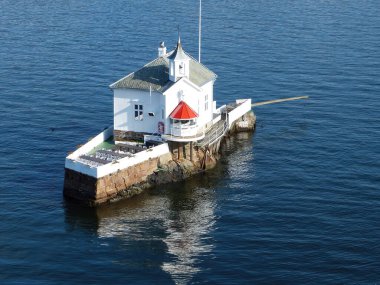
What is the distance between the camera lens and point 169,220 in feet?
245

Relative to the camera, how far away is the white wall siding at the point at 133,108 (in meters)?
84.6

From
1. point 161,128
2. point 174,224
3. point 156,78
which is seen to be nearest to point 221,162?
point 161,128

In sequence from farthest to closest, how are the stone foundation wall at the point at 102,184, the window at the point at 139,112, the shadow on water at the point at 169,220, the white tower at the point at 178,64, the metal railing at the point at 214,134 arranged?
the metal railing at the point at 214,134 < the window at the point at 139,112 < the white tower at the point at 178,64 < the stone foundation wall at the point at 102,184 < the shadow on water at the point at 169,220

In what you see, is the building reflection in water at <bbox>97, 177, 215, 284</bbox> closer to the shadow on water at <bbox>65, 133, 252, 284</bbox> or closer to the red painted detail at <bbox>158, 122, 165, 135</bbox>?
the shadow on water at <bbox>65, 133, 252, 284</bbox>

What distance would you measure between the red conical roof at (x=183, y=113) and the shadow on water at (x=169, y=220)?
581 centimetres

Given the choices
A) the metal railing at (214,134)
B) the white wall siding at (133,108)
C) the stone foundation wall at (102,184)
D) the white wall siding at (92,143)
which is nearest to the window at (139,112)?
the white wall siding at (133,108)

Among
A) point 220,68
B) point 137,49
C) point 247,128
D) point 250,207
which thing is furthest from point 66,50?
point 250,207

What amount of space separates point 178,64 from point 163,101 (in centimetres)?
374

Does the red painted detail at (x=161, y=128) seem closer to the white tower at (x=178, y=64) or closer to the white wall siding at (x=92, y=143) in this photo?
the white tower at (x=178, y=64)

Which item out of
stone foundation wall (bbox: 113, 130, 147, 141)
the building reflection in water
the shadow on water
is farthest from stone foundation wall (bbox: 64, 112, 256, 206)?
stone foundation wall (bbox: 113, 130, 147, 141)

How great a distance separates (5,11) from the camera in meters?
156

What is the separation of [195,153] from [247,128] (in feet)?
48.0

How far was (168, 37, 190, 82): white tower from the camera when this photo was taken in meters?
83.9

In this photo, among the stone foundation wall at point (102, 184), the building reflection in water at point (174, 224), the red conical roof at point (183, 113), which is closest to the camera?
the building reflection in water at point (174, 224)
